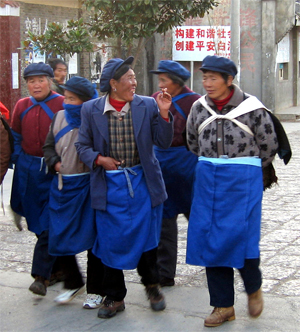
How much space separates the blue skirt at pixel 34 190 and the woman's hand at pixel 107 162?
701mm

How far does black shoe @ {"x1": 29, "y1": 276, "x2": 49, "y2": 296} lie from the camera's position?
15.1 feet

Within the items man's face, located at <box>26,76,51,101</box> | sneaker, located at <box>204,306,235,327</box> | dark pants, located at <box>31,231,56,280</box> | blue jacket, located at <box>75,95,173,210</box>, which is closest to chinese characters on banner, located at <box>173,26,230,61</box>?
man's face, located at <box>26,76,51,101</box>

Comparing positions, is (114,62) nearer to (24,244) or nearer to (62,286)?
(62,286)

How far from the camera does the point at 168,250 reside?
4969 millimetres

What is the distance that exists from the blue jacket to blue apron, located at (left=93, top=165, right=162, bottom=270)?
2.3 inches

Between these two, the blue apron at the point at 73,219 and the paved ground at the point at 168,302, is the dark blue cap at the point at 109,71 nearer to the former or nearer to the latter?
the blue apron at the point at 73,219

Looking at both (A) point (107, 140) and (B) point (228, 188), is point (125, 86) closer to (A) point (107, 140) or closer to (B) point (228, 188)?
(A) point (107, 140)

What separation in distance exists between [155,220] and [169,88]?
1.16 metres

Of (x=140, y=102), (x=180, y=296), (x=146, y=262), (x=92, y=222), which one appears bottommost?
(x=180, y=296)

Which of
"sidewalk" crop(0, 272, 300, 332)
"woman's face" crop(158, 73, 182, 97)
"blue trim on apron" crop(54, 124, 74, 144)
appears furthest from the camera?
"woman's face" crop(158, 73, 182, 97)

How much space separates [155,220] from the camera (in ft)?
14.1

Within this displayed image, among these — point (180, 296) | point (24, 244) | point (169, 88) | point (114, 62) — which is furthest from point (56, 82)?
point (180, 296)

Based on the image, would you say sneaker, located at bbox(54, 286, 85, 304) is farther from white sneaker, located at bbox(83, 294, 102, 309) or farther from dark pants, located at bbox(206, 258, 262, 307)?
dark pants, located at bbox(206, 258, 262, 307)

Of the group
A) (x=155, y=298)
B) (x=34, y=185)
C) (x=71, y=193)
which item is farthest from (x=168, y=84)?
(x=155, y=298)
